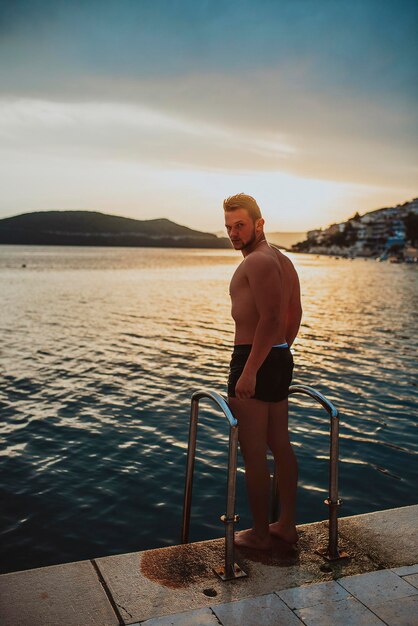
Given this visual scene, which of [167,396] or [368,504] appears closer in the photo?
[368,504]

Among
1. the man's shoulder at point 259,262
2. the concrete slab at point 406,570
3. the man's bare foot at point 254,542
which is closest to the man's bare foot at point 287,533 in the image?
the man's bare foot at point 254,542

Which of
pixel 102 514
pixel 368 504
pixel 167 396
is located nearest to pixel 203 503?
pixel 102 514

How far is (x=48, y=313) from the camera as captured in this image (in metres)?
28.5

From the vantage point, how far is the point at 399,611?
314 centimetres

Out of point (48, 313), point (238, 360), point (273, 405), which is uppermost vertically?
point (238, 360)

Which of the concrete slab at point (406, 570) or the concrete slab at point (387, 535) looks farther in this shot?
the concrete slab at point (387, 535)

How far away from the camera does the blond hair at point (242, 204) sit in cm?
382

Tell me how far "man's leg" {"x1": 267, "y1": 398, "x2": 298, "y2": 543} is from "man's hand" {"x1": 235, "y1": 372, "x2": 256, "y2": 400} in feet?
0.96

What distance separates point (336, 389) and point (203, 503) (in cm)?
644

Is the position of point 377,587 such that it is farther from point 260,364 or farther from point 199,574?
point 260,364

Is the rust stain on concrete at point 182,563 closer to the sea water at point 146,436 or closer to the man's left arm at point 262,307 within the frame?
the man's left arm at point 262,307

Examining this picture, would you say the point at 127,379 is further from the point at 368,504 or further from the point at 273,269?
the point at 273,269

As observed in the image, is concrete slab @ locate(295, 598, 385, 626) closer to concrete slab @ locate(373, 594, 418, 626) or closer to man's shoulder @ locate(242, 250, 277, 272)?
concrete slab @ locate(373, 594, 418, 626)

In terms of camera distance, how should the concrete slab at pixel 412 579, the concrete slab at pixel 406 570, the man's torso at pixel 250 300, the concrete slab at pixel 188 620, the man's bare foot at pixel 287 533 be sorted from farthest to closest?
the man's bare foot at pixel 287 533
the man's torso at pixel 250 300
the concrete slab at pixel 406 570
the concrete slab at pixel 412 579
the concrete slab at pixel 188 620
